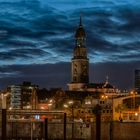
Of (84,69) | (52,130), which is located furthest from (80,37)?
(52,130)

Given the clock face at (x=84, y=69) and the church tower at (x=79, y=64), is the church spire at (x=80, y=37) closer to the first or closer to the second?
the church tower at (x=79, y=64)

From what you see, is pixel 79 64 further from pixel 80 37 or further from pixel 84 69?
pixel 80 37

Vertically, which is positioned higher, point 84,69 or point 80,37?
point 80,37

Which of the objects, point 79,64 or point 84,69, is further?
point 84,69

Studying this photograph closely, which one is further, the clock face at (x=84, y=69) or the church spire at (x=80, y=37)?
the clock face at (x=84, y=69)

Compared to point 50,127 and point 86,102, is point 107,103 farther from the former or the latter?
point 50,127

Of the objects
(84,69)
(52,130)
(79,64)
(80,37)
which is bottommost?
(52,130)

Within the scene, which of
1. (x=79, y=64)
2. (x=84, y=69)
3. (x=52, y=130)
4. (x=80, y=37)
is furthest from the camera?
(x=84, y=69)

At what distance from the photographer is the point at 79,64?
605 feet

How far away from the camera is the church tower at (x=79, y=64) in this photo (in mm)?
182125

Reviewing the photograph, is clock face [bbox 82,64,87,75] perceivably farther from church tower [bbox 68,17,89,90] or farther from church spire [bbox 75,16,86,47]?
church spire [bbox 75,16,86,47]

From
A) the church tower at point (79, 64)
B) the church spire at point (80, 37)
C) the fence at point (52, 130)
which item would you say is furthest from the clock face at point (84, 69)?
the fence at point (52, 130)

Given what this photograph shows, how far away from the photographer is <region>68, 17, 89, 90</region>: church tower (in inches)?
7170

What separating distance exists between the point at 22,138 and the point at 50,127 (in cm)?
452
